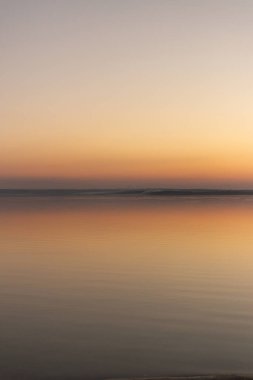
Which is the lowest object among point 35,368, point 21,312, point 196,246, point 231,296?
point 35,368

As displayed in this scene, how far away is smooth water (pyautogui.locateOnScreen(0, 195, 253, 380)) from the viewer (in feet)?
31.6

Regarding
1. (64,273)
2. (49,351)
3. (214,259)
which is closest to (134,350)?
(49,351)

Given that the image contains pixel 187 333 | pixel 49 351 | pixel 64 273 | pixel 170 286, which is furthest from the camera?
pixel 64 273

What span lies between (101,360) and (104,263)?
11384 mm

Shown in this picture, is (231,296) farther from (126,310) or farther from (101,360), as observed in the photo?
(101,360)

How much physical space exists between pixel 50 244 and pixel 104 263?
645cm

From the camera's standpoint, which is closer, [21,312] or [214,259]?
[21,312]

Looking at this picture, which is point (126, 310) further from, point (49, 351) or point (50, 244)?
point (50, 244)

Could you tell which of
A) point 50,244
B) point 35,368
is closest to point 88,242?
point 50,244

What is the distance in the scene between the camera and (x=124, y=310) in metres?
13.4

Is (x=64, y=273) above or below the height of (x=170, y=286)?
above

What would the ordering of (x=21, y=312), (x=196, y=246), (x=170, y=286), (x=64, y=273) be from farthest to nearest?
(x=196, y=246) < (x=64, y=273) < (x=170, y=286) < (x=21, y=312)

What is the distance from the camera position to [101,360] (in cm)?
969

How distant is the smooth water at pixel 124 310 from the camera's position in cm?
962
